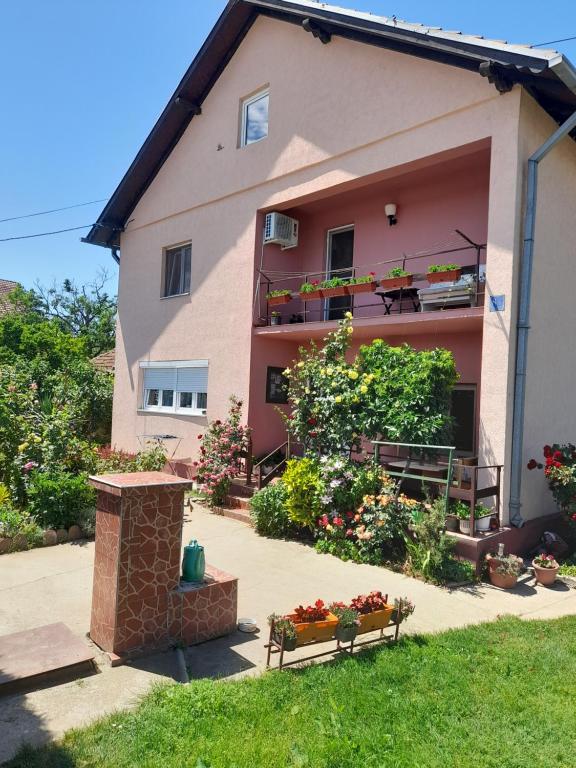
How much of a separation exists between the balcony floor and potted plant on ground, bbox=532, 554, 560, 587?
3.42 metres

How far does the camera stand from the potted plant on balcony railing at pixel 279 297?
413 inches

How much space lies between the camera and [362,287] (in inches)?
369

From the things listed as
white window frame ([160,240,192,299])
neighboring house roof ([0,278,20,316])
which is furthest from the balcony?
neighboring house roof ([0,278,20,316])

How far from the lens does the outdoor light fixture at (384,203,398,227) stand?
1027cm

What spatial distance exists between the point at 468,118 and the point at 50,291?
31.5 metres

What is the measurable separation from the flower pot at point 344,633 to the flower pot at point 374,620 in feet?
0.34

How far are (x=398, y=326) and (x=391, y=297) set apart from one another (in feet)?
3.58

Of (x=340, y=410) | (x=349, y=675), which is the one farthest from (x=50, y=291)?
(x=349, y=675)

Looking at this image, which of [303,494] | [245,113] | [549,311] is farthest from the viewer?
[245,113]

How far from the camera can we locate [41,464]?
8523 millimetres

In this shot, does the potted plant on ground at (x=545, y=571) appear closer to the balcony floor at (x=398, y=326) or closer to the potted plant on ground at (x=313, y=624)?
the balcony floor at (x=398, y=326)

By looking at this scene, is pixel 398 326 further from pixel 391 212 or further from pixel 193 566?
pixel 193 566

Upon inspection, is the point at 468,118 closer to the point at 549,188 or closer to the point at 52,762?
the point at 549,188

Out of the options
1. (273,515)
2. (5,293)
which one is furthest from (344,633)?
(5,293)
